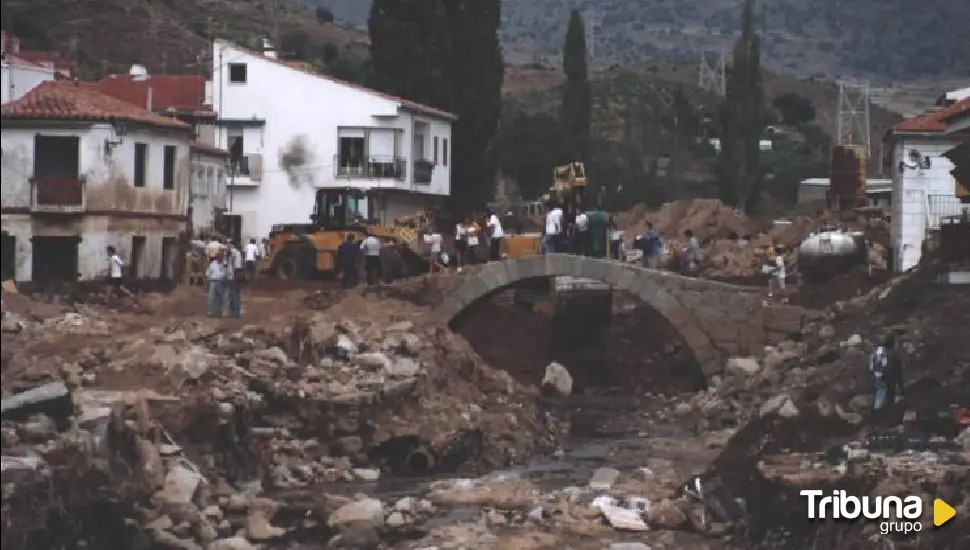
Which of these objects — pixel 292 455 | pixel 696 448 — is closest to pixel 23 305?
pixel 292 455

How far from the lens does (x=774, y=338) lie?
45.7 metres

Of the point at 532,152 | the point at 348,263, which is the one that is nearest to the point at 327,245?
the point at 348,263

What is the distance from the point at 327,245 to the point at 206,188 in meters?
4.92

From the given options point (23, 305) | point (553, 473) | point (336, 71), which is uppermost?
point (336, 71)

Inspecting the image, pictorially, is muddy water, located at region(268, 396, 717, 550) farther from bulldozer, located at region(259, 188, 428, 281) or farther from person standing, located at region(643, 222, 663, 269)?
bulldozer, located at region(259, 188, 428, 281)

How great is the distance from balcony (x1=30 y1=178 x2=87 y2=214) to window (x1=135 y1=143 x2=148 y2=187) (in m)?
6.65

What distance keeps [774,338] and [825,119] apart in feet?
290

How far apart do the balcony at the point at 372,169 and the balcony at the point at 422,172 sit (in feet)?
2.46

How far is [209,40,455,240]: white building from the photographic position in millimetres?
60312

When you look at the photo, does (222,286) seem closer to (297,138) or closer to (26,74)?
(26,74)

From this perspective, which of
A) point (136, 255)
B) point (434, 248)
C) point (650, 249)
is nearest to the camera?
point (136, 255)

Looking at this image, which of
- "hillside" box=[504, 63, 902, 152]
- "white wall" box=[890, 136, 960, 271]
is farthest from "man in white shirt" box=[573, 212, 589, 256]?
"hillside" box=[504, 63, 902, 152]

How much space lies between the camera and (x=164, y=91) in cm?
5959

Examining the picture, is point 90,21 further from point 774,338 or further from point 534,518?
point 534,518
